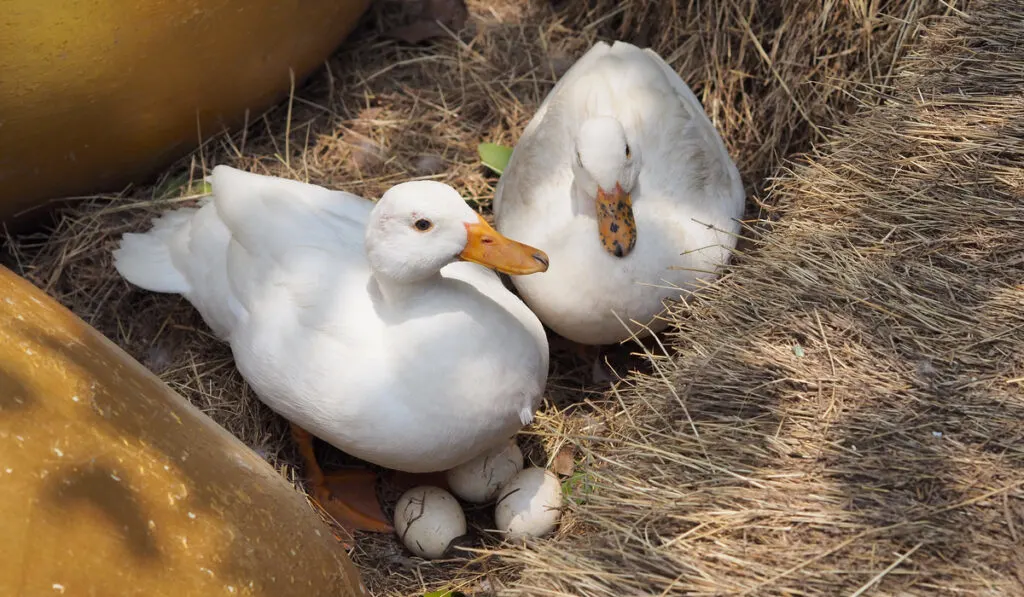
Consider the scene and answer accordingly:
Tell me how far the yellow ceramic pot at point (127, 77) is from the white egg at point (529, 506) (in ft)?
6.76

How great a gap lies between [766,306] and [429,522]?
1.29 meters

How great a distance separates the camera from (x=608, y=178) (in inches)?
125

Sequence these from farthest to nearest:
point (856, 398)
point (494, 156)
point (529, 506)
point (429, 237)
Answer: point (494, 156) < point (529, 506) < point (429, 237) < point (856, 398)

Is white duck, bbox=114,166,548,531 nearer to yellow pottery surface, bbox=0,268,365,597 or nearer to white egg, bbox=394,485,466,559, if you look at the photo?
white egg, bbox=394,485,466,559

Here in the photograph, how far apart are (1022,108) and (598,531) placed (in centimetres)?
202

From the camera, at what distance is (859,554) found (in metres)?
2.19

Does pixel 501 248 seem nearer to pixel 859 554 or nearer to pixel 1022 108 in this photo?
pixel 859 554

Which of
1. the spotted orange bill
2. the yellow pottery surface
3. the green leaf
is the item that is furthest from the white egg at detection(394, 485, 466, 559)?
the green leaf

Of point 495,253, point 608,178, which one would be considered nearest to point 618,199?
point 608,178

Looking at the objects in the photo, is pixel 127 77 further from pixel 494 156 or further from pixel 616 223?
pixel 616 223

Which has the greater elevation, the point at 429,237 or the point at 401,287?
the point at 429,237

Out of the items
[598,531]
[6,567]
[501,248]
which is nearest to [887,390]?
[598,531]

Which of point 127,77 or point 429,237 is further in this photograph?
point 127,77

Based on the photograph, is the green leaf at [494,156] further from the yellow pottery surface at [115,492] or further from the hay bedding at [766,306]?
the yellow pottery surface at [115,492]
